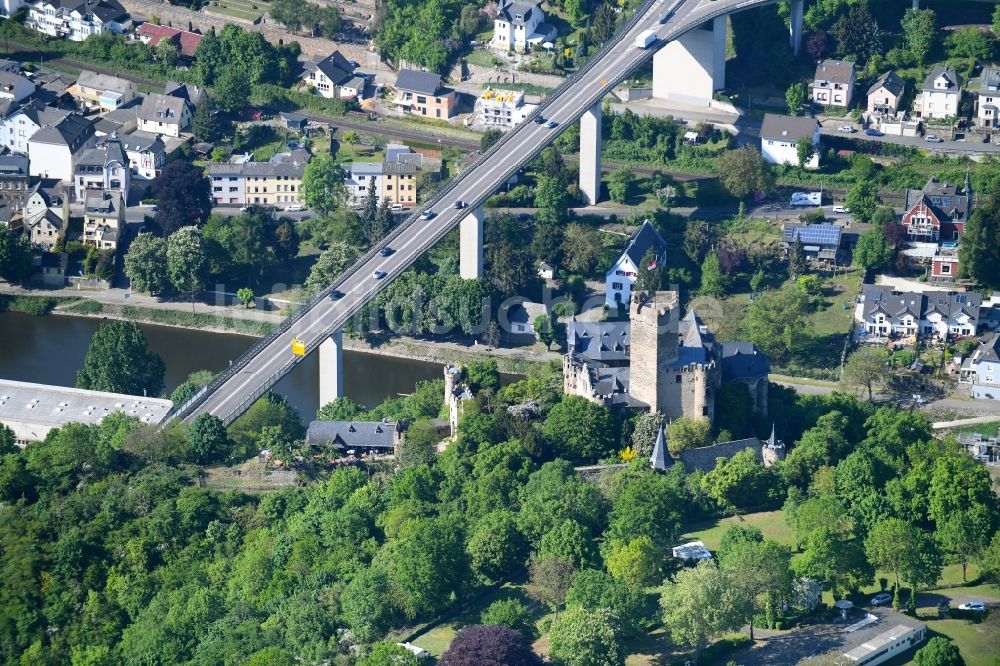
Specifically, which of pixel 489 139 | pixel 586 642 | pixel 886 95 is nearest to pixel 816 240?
pixel 886 95

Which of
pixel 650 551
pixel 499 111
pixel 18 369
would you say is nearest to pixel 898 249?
pixel 499 111

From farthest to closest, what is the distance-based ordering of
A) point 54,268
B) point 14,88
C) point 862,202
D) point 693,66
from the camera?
point 14,88
point 693,66
point 54,268
point 862,202

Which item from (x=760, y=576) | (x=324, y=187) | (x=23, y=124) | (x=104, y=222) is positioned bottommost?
(x=760, y=576)

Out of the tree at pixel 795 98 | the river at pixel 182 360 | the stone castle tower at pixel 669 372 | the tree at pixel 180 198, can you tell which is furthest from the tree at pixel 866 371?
the tree at pixel 180 198

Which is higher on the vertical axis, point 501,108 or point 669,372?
point 501,108

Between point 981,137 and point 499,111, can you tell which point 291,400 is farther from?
point 981,137

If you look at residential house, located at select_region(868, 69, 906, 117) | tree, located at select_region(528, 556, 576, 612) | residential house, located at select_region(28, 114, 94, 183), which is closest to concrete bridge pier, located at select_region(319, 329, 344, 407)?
tree, located at select_region(528, 556, 576, 612)

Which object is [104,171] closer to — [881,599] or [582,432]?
[582,432]
